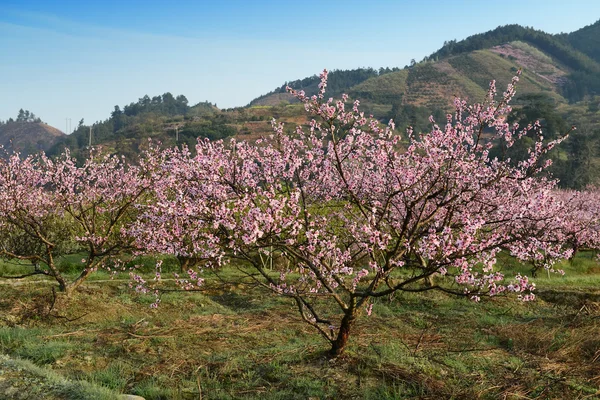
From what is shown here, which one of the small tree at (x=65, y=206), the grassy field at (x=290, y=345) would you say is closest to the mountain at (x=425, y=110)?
the grassy field at (x=290, y=345)

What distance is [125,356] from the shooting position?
9.23 meters

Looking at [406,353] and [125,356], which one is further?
[125,356]

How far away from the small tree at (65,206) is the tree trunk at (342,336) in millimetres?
7007

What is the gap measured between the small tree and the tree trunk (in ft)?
23.0

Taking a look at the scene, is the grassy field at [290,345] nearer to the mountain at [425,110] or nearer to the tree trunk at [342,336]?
the tree trunk at [342,336]

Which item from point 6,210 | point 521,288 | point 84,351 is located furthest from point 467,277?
point 6,210

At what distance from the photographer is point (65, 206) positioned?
1597cm

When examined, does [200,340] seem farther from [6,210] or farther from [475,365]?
[6,210]

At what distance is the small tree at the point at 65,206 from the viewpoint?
13188 mm

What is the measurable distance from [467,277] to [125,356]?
6.53 meters

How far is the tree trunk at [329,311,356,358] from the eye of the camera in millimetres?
7912

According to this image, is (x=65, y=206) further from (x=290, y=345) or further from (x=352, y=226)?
(x=352, y=226)

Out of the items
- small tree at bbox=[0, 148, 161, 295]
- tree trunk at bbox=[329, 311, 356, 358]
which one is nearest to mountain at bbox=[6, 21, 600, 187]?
small tree at bbox=[0, 148, 161, 295]

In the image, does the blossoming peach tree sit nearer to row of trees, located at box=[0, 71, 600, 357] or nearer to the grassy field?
row of trees, located at box=[0, 71, 600, 357]
